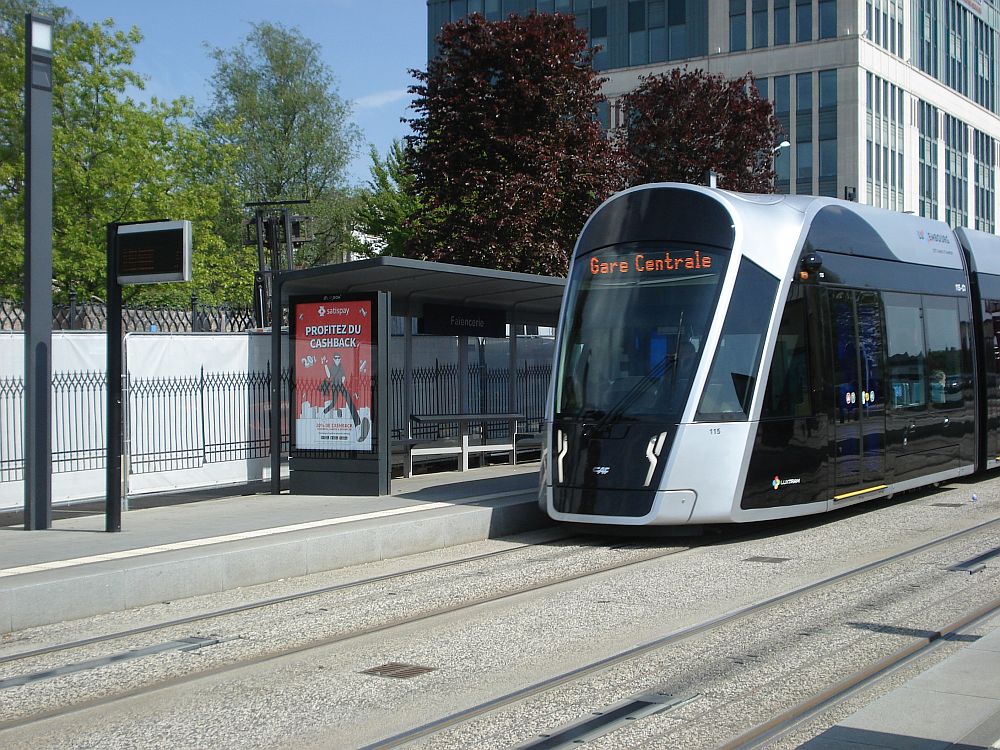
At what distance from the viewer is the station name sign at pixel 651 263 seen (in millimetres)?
12000

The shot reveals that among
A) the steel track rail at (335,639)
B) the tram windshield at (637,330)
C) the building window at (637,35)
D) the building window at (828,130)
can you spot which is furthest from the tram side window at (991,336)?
the building window at (637,35)

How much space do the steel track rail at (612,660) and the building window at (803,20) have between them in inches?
1908

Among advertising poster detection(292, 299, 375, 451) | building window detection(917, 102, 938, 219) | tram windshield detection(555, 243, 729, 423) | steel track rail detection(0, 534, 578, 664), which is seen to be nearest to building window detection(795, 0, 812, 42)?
building window detection(917, 102, 938, 219)

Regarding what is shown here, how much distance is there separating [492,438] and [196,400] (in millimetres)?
5863

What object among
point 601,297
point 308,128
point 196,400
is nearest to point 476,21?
point 196,400

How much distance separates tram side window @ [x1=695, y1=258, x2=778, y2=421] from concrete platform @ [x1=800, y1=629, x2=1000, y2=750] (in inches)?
208

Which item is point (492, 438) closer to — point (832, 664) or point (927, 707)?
point (832, 664)

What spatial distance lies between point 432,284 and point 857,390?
593 cm

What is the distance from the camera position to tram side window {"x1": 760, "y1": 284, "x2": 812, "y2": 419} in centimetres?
1204

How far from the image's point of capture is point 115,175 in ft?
124

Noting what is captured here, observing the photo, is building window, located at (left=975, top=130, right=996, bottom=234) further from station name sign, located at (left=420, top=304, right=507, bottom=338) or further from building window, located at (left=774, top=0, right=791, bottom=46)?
station name sign, located at (left=420, top=304, right=507, bottom=338)

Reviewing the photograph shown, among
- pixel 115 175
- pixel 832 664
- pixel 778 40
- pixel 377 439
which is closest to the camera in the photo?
pixel 832 664

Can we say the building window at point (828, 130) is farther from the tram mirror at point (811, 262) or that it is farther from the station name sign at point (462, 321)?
the tram mirror at point (811, 262)

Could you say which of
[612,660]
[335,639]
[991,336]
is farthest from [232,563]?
[991,336]
